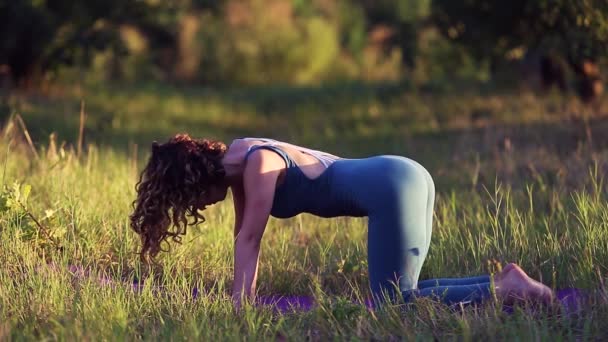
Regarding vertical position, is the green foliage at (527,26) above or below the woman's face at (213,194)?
above

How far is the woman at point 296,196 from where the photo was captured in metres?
5.09

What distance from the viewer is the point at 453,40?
48.6 ft

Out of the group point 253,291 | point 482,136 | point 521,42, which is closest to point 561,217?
point 253,291

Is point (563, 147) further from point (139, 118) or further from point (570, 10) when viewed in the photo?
point (139, 118)

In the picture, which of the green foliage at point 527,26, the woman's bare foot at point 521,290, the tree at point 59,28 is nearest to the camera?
the woman's bare foot at point 521,290

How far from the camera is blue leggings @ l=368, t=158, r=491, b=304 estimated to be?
5133mm

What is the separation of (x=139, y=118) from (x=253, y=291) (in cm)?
1131

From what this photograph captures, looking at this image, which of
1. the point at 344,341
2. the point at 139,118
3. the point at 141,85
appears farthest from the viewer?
the point at 141,85

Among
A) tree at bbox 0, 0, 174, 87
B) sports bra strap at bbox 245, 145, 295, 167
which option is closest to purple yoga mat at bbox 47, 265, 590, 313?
sports bra strap at bbox 245, 145, 295, 167

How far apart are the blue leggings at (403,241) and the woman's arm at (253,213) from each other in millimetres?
566

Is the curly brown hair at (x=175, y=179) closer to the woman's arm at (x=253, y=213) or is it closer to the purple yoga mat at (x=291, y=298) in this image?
the woman's arm at (x=253, y=213)

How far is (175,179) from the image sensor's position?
16.9 ft

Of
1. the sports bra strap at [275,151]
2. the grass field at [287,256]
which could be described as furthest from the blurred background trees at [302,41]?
the sports bra strap at [275,151]

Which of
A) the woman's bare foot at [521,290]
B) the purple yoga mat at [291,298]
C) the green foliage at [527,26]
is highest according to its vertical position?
the green foliage at [527,26]
